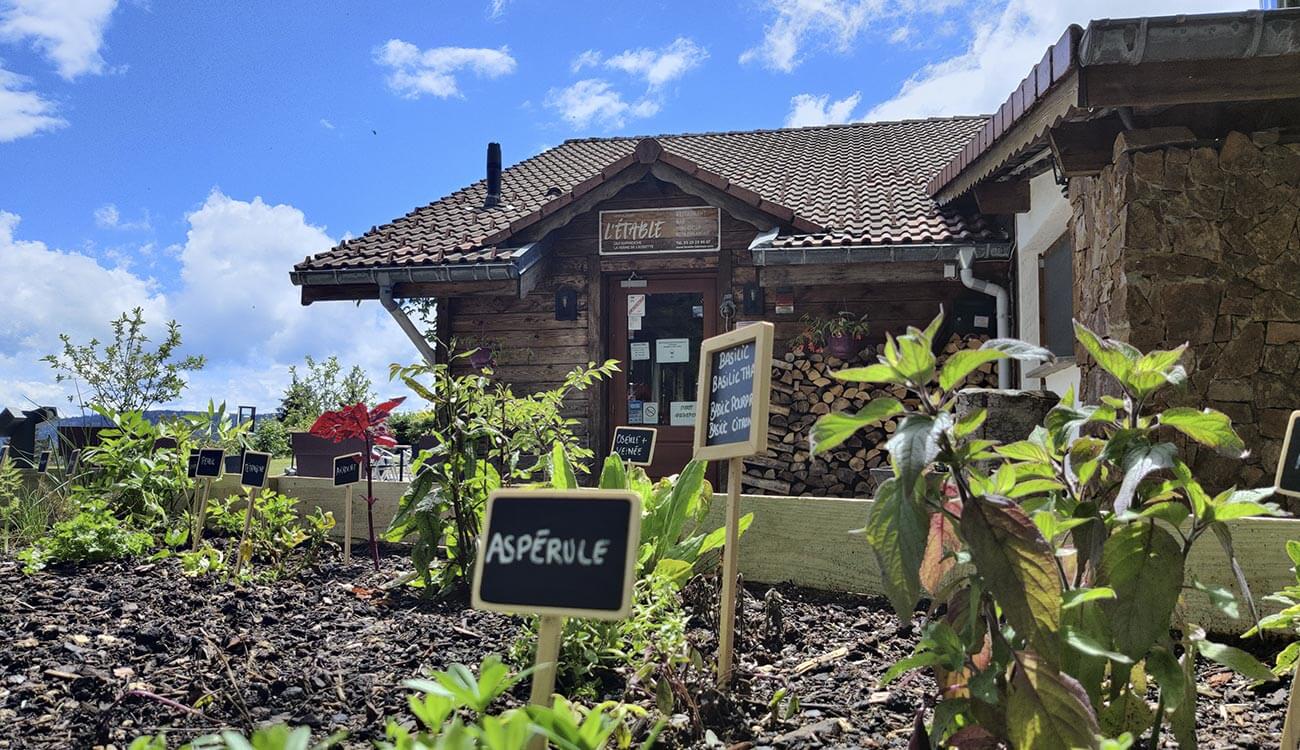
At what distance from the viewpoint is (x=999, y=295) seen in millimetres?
6969

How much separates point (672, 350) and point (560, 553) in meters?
6.72

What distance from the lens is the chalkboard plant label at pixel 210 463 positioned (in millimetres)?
4398

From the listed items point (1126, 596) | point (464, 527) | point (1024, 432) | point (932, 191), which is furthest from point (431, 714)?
point (932, 191)

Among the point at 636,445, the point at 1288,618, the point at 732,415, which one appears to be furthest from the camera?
the point at 636,445

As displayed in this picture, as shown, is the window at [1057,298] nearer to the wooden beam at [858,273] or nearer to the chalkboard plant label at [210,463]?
the wooden beam at [858,273]

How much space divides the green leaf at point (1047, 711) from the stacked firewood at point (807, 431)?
243 inches

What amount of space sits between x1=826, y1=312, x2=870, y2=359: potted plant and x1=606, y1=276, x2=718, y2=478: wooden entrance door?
3.61 ft

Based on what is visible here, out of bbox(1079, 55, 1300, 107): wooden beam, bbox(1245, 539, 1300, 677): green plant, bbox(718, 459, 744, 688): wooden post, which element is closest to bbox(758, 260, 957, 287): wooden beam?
bbox(1079, 55, 1300, 107): wooden beam

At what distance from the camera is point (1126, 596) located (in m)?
1.34

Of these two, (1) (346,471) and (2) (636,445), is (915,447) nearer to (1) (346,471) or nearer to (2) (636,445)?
(2) (636,445)

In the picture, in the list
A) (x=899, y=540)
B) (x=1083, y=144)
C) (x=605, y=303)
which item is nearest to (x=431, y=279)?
(x=605, y=303)

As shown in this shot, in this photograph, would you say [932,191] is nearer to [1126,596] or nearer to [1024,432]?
[1024,432]

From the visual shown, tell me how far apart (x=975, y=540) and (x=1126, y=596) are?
0.90ft

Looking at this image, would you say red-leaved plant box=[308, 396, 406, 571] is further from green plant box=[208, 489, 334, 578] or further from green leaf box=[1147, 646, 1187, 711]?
green leaf box=[1147, 646, 1187, 711]
